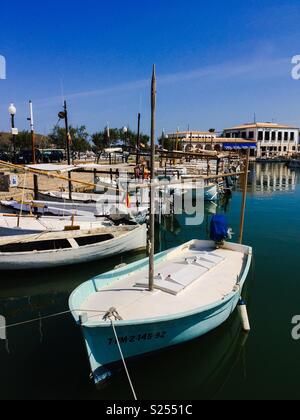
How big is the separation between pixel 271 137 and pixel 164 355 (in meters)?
137

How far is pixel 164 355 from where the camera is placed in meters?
9.44

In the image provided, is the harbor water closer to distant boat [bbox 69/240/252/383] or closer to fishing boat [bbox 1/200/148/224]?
distant boat [bbox 69/240/252/383]

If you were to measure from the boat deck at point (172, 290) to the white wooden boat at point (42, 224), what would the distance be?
23.8ft

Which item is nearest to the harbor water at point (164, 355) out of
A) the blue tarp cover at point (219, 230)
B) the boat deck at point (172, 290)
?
the boat deck at point (172, 290)

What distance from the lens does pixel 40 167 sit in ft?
69.8

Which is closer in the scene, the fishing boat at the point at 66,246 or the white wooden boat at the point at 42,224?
the fishing boat at the point at 66,246

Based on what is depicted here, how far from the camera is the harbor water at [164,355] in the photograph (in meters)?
8.38

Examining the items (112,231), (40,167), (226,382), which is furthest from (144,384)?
(40,167)

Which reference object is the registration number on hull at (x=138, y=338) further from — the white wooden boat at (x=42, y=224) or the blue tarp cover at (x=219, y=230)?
the white wooden boat at (x=42, y=224)

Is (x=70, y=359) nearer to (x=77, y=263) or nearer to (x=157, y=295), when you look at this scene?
(x=157, y=295)

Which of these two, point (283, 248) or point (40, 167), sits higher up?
point (40, 167)

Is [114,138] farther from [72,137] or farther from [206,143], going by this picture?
[206,143]

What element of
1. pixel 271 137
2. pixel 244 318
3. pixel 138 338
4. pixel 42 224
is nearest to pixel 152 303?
pixel 138 338

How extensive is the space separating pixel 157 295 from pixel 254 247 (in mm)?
12338
